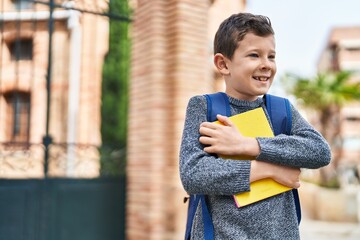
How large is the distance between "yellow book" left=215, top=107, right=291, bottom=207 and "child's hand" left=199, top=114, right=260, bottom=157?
0.04 m

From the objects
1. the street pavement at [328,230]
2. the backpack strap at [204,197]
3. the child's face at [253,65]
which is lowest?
the street pavement at [328,230]

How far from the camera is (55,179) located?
161 inches

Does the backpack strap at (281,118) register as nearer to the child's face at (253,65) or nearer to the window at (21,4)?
the child's face at (253,65)

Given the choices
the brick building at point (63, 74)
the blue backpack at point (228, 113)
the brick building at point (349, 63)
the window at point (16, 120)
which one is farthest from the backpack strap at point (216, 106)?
the brick building at point (349, 63)

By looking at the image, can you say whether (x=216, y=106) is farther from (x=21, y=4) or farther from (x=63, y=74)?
(x=63, y=74)

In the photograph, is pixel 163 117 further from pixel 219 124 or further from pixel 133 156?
pixel 219 124

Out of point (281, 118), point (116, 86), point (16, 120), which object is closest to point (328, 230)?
point (116, 86)

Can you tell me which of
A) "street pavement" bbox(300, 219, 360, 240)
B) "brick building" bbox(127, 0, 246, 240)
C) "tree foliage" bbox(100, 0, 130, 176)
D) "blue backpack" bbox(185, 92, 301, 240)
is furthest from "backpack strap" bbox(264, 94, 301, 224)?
"tree foliage" bbox(100, 0, 130, 176)

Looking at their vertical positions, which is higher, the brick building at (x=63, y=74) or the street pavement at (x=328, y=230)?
the brick building at (x=63, y=74)

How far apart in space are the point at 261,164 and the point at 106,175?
143 inches

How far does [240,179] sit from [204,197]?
159mm

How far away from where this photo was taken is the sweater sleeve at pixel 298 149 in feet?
4.19

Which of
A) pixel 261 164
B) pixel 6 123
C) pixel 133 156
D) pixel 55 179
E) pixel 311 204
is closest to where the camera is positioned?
pixel 261 164

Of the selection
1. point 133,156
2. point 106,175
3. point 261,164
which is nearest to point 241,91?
point 261,164
